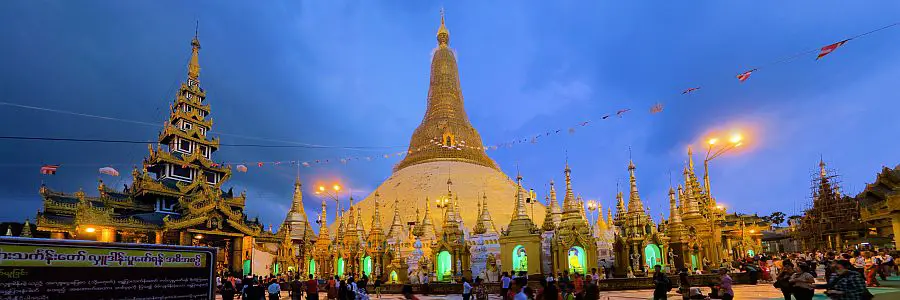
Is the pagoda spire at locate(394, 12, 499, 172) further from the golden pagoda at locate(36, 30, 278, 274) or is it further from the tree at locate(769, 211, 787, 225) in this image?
the tree at locate(769, 211, 787, 225)

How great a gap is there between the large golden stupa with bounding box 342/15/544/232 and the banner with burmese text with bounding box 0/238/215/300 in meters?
33.6

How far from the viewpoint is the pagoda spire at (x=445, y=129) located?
177ft

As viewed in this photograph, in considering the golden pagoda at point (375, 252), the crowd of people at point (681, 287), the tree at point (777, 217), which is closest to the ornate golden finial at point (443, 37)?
the golden pagoda at point (375, 252)

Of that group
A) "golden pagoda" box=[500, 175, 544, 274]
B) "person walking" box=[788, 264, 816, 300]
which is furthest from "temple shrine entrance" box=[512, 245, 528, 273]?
"person walking" box=[788, 264, 816, 300]

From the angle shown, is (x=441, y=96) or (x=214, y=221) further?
(x=441, y=96)

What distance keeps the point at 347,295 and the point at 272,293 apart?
6.53 ft

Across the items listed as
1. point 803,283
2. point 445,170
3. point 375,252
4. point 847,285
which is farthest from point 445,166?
point 847,285

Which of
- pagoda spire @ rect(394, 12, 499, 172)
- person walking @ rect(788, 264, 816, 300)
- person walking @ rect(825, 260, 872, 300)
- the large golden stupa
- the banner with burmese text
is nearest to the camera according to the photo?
the banner with burmese text

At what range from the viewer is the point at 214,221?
34.4m

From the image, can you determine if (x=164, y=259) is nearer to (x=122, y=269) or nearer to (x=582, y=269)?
(x=122, y=269)

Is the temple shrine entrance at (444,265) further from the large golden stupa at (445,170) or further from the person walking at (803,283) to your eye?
the person walking at (803,283)

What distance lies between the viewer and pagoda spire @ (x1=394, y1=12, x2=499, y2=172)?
53969 millimetres

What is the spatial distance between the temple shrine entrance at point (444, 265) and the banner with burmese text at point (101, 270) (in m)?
22.6

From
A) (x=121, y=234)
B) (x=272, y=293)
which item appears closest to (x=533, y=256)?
(x=272, y=293)
